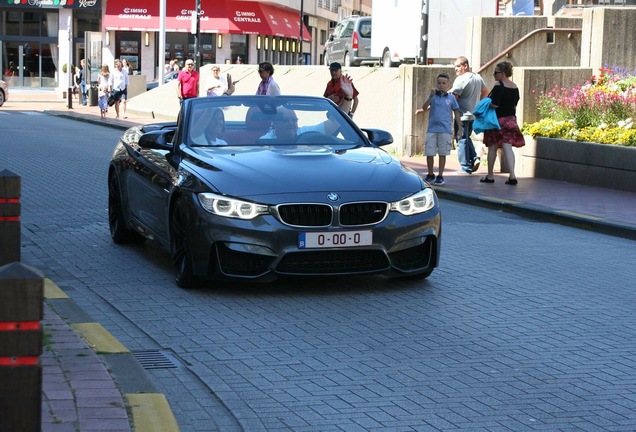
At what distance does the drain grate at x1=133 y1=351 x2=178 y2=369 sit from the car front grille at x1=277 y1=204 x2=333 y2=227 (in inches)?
71.6

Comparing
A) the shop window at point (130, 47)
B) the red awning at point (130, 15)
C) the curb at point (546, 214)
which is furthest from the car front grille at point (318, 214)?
the shop window at point (130, 47)

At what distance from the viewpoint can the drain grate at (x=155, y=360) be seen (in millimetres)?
6579

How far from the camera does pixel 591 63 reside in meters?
22.4

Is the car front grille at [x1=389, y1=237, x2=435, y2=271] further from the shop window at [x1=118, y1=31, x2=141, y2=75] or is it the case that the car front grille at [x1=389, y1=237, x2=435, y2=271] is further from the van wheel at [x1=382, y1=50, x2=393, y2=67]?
the shop window at [x1=118, y1=31, x2=141, y2=75]

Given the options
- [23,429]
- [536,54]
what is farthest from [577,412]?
[536,54]

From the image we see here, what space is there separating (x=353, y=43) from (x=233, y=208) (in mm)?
35804

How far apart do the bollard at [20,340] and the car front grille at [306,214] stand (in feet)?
14.7

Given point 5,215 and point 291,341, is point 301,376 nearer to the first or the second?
point 291,341

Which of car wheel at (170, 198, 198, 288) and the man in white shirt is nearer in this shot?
car wheel at (170, 198, 198, 288)

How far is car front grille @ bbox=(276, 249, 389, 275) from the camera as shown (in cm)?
848

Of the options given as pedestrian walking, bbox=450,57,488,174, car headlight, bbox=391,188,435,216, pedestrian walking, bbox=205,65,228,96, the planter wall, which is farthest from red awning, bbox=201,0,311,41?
car headlight, bbox=391,188,435,216

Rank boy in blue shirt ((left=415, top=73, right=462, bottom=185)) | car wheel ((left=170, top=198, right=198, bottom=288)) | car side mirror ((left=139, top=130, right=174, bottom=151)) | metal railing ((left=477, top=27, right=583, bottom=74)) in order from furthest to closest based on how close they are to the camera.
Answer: metal railing ((left=477, top=27, right=583, bottom=74)) < boy in blue shirt ((left=415, top=73, right=462, bottom=185)) < car side mirror ((left=139, top=130, right=174, bottom=151)) < car wheel ((left=170, top=198, right=198, bottom=288))

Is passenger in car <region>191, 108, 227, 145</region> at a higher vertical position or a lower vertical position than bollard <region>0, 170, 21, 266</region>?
higher

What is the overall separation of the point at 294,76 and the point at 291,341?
30.0 meters
